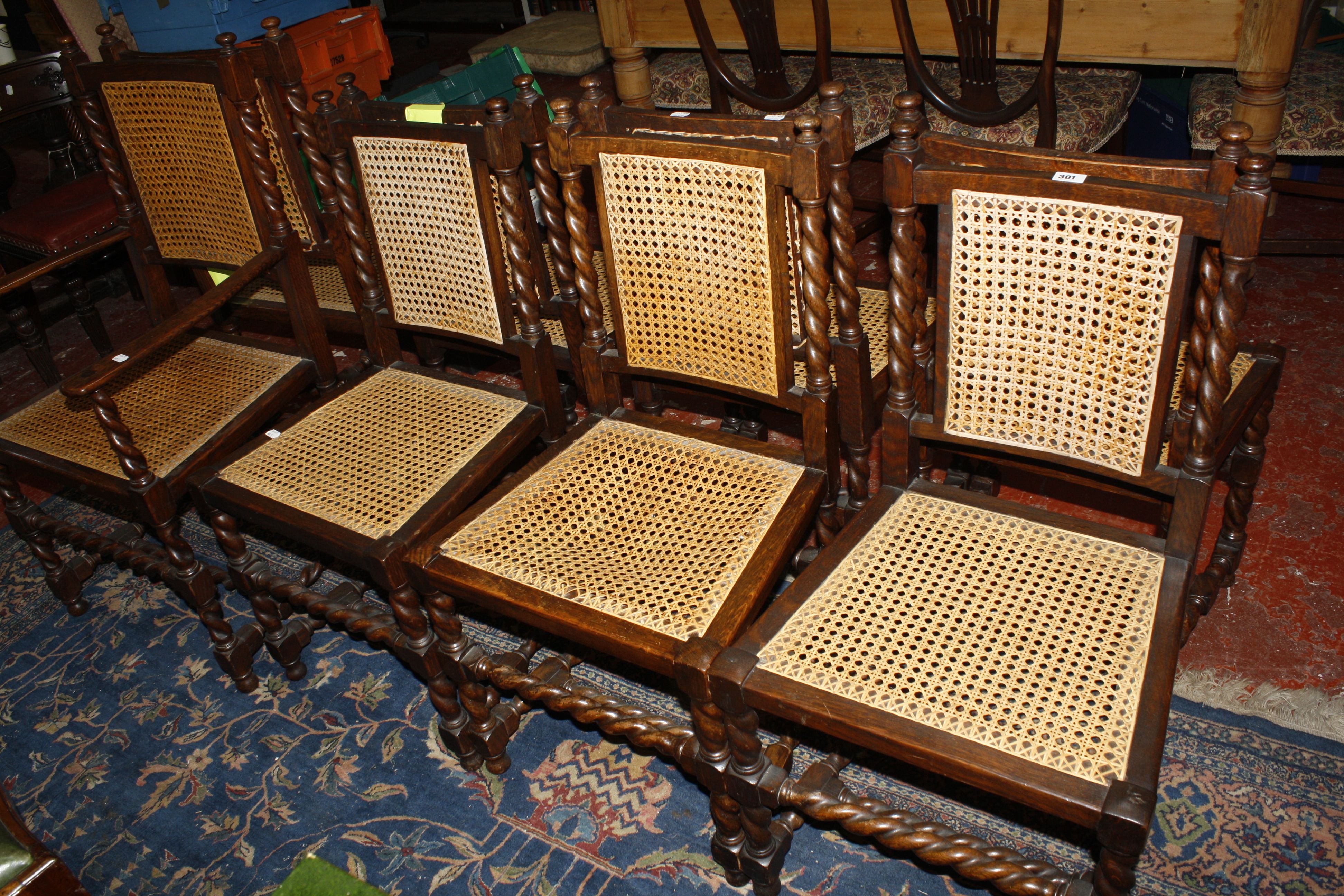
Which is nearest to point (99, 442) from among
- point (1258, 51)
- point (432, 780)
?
point (432, 780)

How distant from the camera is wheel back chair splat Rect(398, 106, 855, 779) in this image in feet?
4.86

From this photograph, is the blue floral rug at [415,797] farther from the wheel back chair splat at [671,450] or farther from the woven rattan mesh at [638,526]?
the woven rattan mesh at [638,526]

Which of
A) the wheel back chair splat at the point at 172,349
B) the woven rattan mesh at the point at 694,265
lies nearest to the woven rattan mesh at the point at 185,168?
the wheel back chair splat at the point at 172,349

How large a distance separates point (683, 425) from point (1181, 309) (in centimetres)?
86

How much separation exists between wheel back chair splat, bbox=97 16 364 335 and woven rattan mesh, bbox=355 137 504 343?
0.15 metres

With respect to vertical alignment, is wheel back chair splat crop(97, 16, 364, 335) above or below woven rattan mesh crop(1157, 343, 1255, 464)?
above

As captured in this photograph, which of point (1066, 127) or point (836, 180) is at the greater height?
point (836, 180)

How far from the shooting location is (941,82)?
2.77 meters

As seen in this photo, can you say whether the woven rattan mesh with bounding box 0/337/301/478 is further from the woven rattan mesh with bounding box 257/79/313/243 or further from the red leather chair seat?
the red leather chair seat

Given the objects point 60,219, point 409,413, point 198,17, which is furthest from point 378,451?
point 198,17

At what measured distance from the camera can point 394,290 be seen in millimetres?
2033

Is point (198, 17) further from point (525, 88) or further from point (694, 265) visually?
point (694, 265)

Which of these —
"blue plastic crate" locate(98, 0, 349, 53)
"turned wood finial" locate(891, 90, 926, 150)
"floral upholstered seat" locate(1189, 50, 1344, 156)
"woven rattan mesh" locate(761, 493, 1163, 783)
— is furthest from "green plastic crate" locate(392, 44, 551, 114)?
"woven rattan mesh" locate(761, 493, 1163, 783)

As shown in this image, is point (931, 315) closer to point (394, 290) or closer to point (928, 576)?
point (928, 576)
